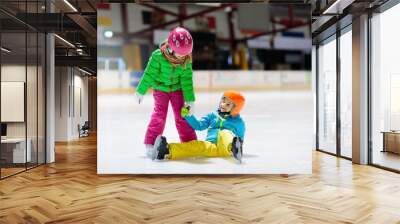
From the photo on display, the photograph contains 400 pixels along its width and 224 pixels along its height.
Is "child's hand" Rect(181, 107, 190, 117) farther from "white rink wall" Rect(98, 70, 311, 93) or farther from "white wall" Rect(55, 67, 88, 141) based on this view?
"white wall" Rect(55, 67, 88, 141)

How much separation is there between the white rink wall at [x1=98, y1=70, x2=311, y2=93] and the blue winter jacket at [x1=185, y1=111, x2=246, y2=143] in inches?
16.5

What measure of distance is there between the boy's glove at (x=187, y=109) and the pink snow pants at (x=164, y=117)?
63 millimetres

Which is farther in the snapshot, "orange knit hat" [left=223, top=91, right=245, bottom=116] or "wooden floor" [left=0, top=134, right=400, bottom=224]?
"orange knit hat" [left=223, top=91, right=245, bottom=116]

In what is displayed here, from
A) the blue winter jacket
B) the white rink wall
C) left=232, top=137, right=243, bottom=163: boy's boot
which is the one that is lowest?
left=232, top=137, right=243, bottom=163: boy's boot

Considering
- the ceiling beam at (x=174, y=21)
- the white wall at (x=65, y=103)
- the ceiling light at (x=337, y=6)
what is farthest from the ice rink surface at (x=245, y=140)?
the white wall at (x=65, y=103)

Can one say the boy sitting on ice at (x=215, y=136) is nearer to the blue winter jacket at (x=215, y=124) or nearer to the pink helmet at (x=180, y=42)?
the blue winter jacket at (x=215, y=124)

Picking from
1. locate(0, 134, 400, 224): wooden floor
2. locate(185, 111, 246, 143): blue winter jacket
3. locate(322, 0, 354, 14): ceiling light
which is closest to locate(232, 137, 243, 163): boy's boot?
locate(185, 111, 246, 143): blue winter jacket

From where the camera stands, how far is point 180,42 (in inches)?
218

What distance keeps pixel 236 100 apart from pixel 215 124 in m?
0.46

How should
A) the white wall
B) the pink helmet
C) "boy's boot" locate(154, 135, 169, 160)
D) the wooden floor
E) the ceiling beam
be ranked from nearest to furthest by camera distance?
the wooden floor → the pink helmet → "boy's boot" locate(154, 135, 169, 160) → the ceiling beam → the white wall

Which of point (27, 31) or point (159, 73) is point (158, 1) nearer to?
point (159, 73)

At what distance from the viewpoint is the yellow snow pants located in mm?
5684

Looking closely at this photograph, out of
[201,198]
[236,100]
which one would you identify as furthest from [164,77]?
[201,198]

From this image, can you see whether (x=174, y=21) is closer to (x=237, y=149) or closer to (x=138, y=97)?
(x=138, y=97)
